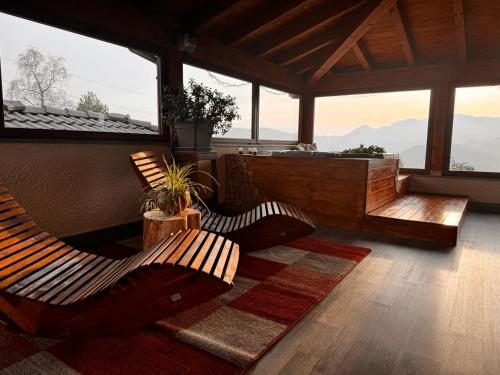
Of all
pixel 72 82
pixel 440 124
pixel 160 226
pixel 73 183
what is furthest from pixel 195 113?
pixel 440 124

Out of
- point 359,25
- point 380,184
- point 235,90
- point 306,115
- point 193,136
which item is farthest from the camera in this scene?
point 306,115

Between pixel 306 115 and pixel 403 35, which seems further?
pixel 306 115

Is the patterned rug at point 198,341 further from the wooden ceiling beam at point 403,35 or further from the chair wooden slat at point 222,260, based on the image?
the wooden ceiling beam at point 403,35

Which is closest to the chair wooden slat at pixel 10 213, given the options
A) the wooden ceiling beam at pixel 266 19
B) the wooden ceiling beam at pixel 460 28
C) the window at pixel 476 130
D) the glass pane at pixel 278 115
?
the wooden ceiling beam at pixel 266 19

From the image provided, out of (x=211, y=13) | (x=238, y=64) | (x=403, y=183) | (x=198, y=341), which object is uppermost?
(x=211, y=13)

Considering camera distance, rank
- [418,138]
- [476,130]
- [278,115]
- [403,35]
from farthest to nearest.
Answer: [278,115], [418,138], [476,130], [403,35]

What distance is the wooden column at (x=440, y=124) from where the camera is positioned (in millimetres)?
5492

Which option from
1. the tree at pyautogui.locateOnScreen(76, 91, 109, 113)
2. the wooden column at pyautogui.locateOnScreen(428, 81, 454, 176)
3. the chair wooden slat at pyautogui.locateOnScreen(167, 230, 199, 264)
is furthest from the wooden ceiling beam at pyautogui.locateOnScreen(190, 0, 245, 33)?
the wooden column at pyautogui.locateOnScreen(428, 81, 454, 176)

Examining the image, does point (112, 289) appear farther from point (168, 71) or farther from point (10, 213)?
point (168, 71)

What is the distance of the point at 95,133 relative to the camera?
3156mm

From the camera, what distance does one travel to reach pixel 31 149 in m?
2.72

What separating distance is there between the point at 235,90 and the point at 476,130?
3.99m

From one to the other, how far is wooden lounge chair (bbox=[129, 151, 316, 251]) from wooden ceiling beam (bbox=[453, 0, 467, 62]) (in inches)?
139

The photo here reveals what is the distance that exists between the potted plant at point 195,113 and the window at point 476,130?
13.2ft
